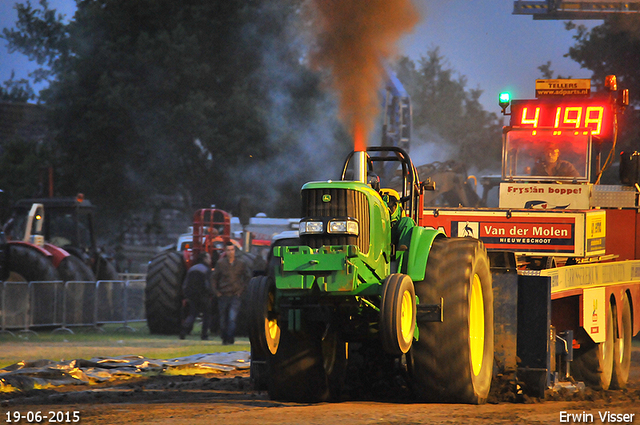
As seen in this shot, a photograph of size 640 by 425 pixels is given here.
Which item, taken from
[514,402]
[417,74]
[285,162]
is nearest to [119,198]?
[285,162]

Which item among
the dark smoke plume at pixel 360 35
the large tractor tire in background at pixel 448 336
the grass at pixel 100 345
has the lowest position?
the grass at pixel 100 345

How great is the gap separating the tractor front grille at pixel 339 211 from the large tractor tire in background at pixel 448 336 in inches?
29.3

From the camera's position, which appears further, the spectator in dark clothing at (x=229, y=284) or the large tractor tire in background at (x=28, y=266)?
the large tractor tire in background at (x=28, y=266)

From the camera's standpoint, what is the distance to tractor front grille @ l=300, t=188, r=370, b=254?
24.9ft

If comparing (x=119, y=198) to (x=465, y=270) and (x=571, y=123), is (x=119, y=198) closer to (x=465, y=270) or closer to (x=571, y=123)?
(x=571, y=123)

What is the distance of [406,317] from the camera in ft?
24.3

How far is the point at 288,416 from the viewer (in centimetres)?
727

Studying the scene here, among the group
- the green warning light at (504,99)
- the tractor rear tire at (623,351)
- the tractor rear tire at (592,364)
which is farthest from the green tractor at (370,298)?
the green warning light at (504,99)

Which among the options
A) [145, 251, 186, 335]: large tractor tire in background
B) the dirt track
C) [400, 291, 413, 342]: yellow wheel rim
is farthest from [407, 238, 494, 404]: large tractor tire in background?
[145, 251, 186, 335]: large tractor tire in background

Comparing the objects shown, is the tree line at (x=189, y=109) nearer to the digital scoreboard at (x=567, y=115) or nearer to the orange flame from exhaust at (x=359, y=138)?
the digital scoreboard at (x=567, y=115)

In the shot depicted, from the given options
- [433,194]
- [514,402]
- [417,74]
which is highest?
[417,74]

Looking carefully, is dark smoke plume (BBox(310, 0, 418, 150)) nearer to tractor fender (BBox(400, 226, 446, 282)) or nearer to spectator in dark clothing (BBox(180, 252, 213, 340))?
tractor fender (BBox(400, 226, 446, 282))

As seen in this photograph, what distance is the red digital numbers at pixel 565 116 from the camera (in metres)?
13.2

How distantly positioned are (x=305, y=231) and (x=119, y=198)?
98.1 feet
